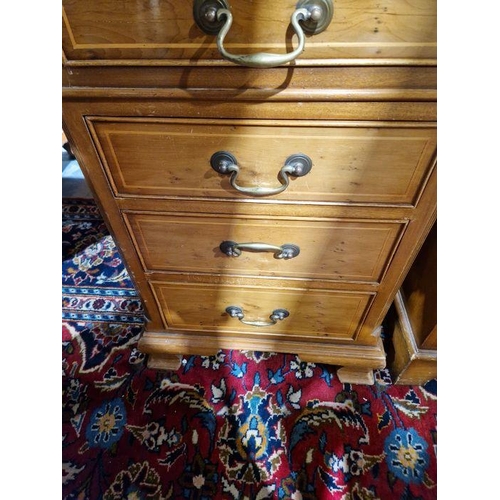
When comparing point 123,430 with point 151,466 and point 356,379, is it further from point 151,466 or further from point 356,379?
point 356,379

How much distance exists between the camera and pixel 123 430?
899 millimetres

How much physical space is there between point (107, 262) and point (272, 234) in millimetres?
943

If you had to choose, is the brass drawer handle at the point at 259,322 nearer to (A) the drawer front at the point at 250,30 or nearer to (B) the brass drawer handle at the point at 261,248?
(B) the brass drawer handle at the point at 261,248

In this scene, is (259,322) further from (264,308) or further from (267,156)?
(267,156)

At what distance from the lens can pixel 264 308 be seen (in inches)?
31.6

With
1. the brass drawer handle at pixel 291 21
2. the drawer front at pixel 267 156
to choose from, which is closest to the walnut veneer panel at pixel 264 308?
the drawer front at pixel 267 156

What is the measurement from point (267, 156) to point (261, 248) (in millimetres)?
180

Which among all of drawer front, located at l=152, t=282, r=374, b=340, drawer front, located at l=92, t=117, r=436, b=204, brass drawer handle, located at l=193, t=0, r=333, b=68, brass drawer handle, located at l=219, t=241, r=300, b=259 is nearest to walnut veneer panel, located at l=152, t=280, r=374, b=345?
drawer front, located at l=152, t=282, r=374, b=340

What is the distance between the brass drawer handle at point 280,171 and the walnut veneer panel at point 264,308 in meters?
0.27

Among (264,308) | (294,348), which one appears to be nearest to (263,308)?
(264,308)

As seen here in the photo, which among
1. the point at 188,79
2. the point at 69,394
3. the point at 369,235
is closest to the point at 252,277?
the point at 369,235

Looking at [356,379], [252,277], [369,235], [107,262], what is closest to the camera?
[369,235]

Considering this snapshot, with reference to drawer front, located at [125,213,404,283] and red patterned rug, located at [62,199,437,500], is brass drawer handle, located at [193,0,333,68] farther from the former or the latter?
red patterned rug, located at [62,199,437,500]

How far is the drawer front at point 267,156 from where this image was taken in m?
0.49
